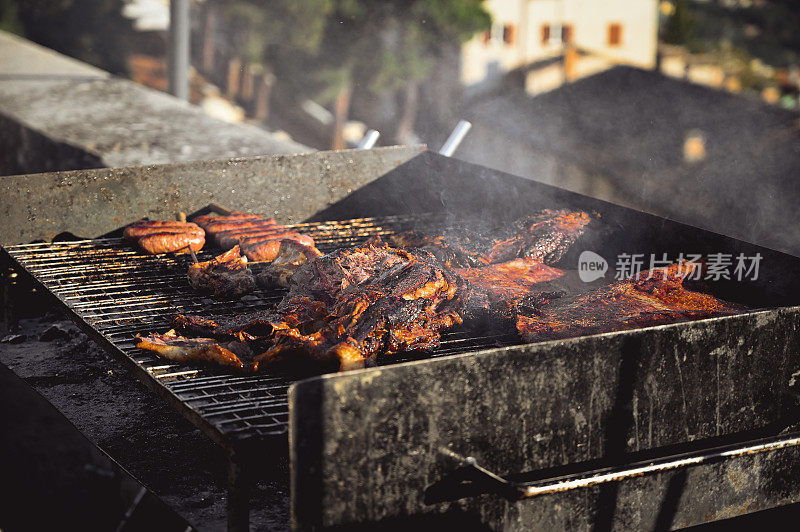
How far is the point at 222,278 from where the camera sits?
4.17m

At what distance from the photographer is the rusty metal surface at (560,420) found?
2512mm

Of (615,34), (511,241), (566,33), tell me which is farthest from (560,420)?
(615,34)

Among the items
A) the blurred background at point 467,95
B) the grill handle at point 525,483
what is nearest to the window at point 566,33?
the blurred background at point 467,95

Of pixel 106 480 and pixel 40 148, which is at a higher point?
pixel 40 148

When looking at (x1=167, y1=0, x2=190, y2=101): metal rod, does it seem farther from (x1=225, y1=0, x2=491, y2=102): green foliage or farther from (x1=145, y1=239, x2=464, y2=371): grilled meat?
(x1=225, y1=0, x2=491, y2=102): green foliage

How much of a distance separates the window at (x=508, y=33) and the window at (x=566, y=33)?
284 cm

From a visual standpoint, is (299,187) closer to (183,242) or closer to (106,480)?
(183,242)

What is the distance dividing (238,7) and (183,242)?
1530cm

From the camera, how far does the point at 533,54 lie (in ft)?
97.5

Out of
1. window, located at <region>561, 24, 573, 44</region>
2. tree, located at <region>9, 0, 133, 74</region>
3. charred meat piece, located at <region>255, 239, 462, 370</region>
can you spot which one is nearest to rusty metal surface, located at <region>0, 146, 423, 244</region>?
charred meat piece, located at <region>255, 239, 462, 370</region>

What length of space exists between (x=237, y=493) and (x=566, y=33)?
3017 centimetres

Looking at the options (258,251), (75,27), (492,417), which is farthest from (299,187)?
(75,27)

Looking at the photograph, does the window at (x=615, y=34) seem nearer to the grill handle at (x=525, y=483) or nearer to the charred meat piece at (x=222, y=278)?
the charred meat piece at (x=222, y=278)

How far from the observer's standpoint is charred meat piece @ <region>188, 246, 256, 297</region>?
13.6 feet
